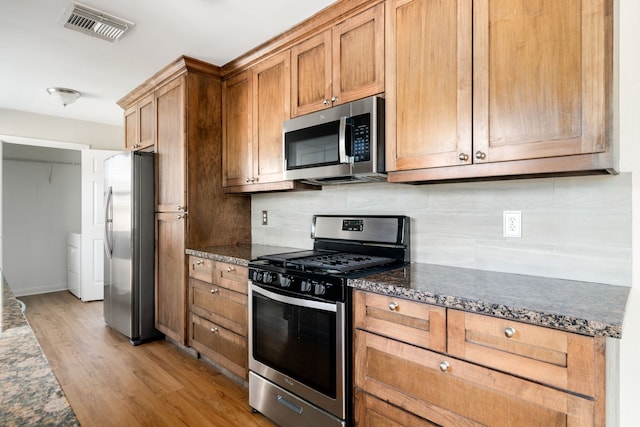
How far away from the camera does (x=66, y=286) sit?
541 cm

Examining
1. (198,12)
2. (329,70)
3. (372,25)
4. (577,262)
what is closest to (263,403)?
(577,262)

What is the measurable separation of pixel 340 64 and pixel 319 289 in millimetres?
1295

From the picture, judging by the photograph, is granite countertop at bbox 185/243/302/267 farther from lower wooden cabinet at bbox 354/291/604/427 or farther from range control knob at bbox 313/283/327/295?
lower wooden cabinet at bbox 354/291/604/427

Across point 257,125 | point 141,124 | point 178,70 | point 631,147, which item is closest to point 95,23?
point 178,70

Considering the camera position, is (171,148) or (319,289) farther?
(171,148)

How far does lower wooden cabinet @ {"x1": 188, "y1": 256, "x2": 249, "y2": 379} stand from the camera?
7.82 feet

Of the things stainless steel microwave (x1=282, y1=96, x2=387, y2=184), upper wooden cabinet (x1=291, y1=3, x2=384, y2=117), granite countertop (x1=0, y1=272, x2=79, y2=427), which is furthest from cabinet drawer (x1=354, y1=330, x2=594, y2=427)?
upper wooden cabinet (x1=291, y1=3, x2=384, y2=117)

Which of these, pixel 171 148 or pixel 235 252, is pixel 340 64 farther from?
pixel 171 148

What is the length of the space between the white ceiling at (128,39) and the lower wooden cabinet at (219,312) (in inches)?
62.5

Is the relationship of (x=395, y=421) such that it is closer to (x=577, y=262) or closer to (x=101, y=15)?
(x=577, y=262)

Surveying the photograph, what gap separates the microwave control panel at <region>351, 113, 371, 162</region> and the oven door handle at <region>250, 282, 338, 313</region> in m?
0.78

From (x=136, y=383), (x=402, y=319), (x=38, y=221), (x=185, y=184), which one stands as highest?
(x=185, y=184)

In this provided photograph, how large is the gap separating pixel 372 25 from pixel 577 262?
1529 mm

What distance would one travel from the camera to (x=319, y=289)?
5.80ft
